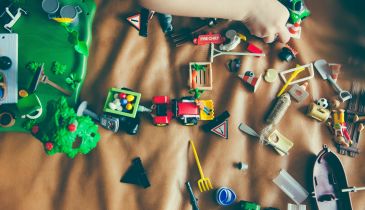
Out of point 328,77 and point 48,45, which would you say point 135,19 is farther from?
point 328,77

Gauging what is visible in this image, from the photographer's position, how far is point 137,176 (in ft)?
2.45

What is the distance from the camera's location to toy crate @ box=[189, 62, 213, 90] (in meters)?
0.79

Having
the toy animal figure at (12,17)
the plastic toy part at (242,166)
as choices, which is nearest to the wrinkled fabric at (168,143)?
the plastic toy part at (242,166)

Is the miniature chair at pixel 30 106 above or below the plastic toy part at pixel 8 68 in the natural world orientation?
below

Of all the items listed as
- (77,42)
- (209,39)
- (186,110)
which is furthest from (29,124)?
(209,39)

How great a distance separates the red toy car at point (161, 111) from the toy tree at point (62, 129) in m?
0.14

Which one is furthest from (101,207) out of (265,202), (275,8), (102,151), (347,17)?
(347,17)

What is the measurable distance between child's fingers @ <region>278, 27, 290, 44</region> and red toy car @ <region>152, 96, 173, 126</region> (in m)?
0.28

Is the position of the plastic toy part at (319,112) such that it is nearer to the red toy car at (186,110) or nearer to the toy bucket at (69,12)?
the red toy car at (186,110)

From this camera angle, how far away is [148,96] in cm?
79

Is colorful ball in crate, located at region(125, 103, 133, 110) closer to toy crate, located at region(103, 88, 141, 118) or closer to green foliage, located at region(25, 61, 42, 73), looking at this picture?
toy crate, located at region(103, 88, 141, 118)

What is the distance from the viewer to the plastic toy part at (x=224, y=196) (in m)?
0.74

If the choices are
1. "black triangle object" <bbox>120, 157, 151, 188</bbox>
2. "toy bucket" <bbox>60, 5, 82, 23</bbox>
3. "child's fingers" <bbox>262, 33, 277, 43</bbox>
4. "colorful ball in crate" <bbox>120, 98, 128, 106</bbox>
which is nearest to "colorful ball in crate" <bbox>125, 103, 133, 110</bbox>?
"colorful ball in crate" <bbox>120, 98, 128, 106</bbox>

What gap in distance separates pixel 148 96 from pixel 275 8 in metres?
0.32
